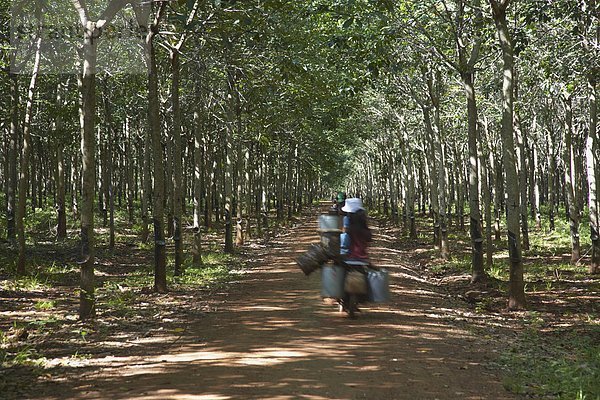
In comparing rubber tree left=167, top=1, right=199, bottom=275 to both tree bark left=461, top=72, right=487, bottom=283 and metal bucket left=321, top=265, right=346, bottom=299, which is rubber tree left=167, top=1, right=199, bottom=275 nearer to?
metal bucket left=321, top=265, right=346, bottom=299

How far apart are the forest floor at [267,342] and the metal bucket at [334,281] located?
0.43 m

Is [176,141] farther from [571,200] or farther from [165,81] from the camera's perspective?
[571,200]

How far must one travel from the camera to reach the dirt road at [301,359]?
5949mm

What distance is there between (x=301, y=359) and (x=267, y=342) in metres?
0.99

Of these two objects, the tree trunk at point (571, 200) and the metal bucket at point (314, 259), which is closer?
the metal bucket at point (314, 259)


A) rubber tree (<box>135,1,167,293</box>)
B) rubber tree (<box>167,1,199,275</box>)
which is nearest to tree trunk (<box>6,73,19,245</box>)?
rubber tree (<box>167,1,199,275</box>)

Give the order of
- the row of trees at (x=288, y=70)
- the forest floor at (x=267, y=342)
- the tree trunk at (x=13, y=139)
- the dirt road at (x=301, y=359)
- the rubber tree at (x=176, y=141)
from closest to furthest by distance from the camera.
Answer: the dirt road at (x=301, y=359)
the forest floor at (x=267, y=342)
the row of trees at (x=288, y=70)
the tree trunk at (x=13, y=139)
the rubber tree at (x=176, y=141)

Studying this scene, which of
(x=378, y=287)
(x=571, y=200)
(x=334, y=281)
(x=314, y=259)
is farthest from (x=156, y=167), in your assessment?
(x=571, y=200)

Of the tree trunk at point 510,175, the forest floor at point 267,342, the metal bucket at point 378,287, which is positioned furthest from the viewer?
the tree trunk at point 510,175

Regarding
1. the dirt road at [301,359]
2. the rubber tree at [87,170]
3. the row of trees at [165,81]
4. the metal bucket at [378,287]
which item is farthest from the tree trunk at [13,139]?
the metal bucket at [378,287]

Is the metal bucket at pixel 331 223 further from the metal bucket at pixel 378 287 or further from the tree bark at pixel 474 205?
→ the tree bark at pixel 474 205

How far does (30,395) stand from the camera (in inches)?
232

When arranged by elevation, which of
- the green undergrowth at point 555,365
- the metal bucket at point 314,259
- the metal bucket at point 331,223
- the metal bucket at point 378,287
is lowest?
the green undergrowth at point 555,365

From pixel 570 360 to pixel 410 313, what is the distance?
3.29 m
